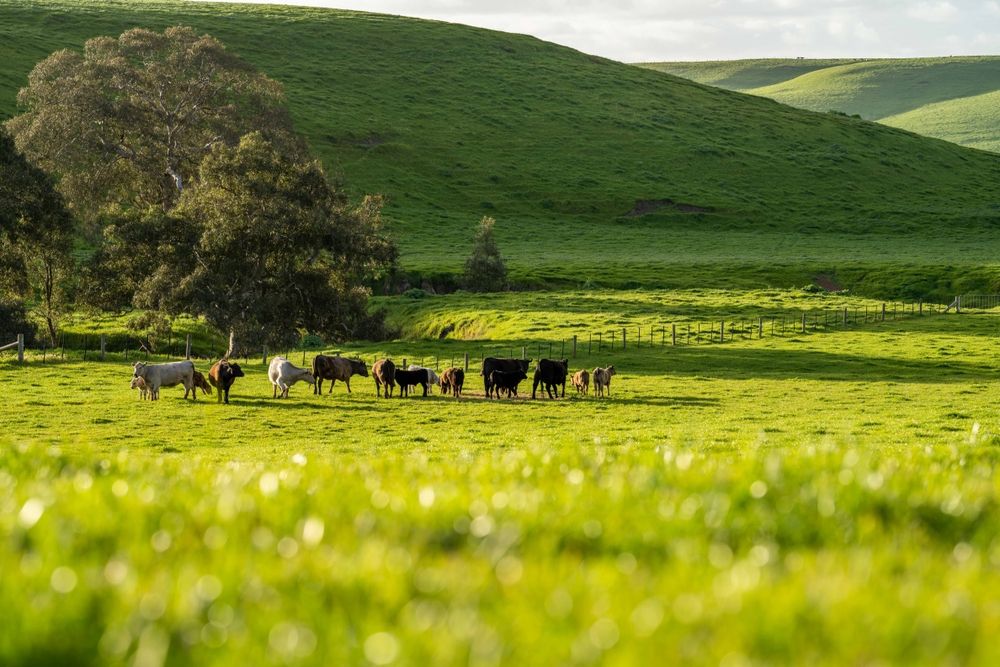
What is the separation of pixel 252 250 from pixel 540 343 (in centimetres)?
1549

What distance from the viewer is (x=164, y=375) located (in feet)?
141

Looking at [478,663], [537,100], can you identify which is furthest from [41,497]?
[537,100]

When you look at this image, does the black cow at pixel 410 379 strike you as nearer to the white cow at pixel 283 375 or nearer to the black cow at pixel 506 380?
the black cow at pixel 506 380

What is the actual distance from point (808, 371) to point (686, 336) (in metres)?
12.1

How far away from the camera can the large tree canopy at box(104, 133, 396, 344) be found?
56.5m

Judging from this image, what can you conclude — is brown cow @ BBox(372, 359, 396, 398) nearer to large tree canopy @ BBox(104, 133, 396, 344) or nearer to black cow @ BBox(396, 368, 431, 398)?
black cow @ BBox(396, 368, 431, 398)

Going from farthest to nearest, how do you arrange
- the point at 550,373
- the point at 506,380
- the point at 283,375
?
1. the point at 550,373
2. the point at 506,380
3. the point at 283,375

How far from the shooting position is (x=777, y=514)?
7344mm

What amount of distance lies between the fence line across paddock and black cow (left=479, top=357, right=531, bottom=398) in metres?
6.45

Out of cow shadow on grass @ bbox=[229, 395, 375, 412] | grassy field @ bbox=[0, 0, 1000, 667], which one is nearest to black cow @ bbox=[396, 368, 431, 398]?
grassy field @ bbox=[0, 0, 1000, 667]

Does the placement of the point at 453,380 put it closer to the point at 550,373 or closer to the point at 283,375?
the point at 550,373

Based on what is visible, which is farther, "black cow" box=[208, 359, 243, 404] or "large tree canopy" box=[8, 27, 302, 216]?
"large tree canopy" box=[8, 27, 302, 216]

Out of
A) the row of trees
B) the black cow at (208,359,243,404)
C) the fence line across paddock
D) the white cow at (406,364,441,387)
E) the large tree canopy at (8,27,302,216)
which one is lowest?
the fence line across paddock

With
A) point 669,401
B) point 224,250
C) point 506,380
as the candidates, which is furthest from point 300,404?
point 224,250
